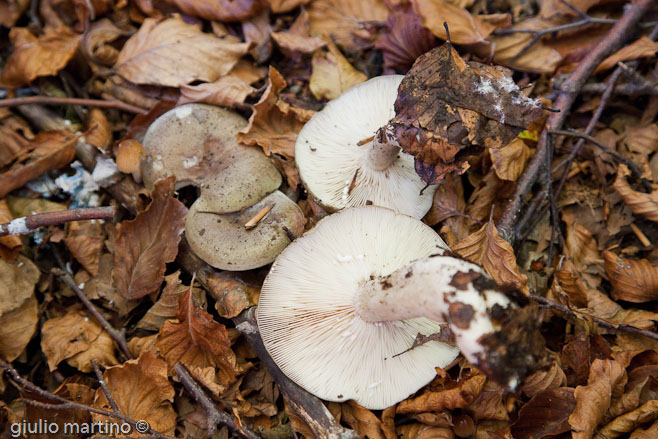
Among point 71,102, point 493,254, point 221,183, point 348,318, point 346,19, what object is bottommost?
point 348,318

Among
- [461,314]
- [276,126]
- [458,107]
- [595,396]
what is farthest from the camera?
[276,126]

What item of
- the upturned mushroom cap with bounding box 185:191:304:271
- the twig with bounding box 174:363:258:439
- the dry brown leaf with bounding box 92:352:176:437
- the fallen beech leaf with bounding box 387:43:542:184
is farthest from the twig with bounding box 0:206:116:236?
the fallen beech leaf with bounding box 387:43:542:184

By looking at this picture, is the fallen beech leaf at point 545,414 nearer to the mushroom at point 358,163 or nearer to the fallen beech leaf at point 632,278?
the fallen beech leaf at point 632,278

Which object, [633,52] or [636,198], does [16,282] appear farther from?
[633,52]

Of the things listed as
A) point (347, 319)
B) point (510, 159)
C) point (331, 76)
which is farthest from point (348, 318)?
point (331, 76)

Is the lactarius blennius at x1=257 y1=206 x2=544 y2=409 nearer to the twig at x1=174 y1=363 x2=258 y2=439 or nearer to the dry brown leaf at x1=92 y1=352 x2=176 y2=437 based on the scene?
the twig at x1=174 y1=363 x2=258 y2=439

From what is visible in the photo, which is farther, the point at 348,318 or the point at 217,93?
the point at 217,93

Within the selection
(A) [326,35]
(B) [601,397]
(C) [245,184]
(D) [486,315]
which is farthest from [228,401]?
(A) [326,35]
